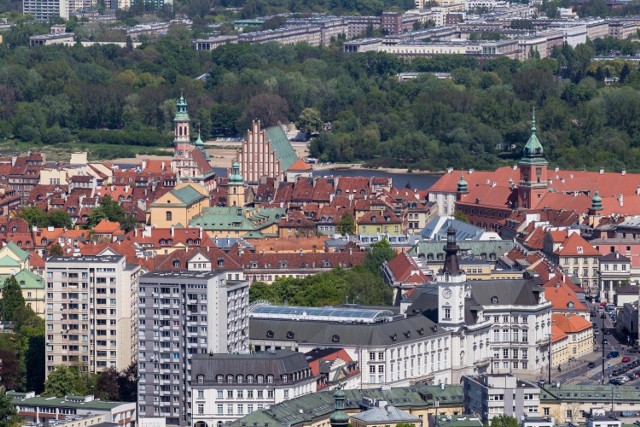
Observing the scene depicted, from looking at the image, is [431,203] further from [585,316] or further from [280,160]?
[585,316]

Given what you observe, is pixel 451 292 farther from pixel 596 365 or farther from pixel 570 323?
pixel 570 323

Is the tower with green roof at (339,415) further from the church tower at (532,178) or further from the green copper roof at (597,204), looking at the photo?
the church tower at (532,178)

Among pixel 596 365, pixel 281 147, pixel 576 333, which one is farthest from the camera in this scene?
pixel 281 147

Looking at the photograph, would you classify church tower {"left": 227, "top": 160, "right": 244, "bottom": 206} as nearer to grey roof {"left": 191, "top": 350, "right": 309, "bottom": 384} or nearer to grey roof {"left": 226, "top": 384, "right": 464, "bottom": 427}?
grey roof {"left": 226, "top": 384, "right": 464, "bottom": 427}

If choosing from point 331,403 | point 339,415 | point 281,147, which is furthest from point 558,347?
point 281,147

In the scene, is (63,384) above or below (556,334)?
above

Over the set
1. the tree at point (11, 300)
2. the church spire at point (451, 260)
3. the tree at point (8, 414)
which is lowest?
→ the tree at point (8, 414)

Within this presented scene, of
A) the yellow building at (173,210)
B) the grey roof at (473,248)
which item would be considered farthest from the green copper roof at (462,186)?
the grey roof at (473,248)
